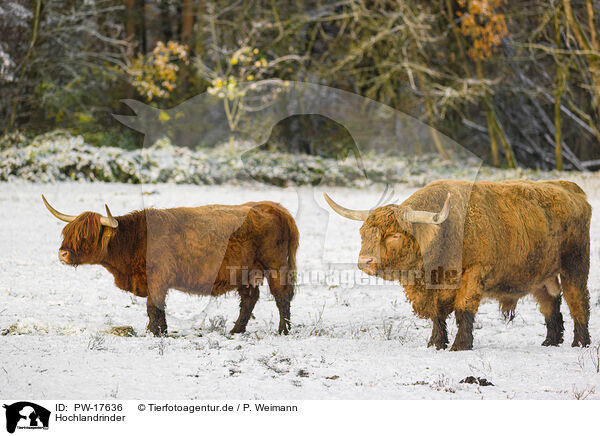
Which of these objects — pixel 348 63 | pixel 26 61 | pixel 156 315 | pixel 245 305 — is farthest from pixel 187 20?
pixel 156 315

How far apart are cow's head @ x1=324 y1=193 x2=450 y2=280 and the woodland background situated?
8.37 meters

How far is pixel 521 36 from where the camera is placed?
15672 mm

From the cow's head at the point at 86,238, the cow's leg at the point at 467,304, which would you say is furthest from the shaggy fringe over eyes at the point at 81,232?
the cow's leg at the point at 467,304

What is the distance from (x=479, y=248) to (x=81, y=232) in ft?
8.39

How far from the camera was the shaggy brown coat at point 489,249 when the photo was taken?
4180 millimetres

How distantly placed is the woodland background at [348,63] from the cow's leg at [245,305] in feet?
25.6

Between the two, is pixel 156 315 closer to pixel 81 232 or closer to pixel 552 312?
pixel 81 232

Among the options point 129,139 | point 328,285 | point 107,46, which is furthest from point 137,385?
point 107,46

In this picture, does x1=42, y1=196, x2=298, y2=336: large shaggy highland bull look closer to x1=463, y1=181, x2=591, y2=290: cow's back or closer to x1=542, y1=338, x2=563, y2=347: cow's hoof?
x1=463, y1=181, x2=591, y2=290: cow's back

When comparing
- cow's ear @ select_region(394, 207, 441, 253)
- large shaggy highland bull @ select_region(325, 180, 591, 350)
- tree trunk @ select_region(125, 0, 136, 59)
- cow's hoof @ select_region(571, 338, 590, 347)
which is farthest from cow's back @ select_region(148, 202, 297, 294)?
tree trunk @ select_region(125, 0, 136, 59)

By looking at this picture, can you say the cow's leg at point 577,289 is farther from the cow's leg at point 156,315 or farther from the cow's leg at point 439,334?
the cow's leg at point 156,315

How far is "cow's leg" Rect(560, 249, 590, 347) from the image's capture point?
4621 millimetres

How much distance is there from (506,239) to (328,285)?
7.51 feet

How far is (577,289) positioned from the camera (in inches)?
182
